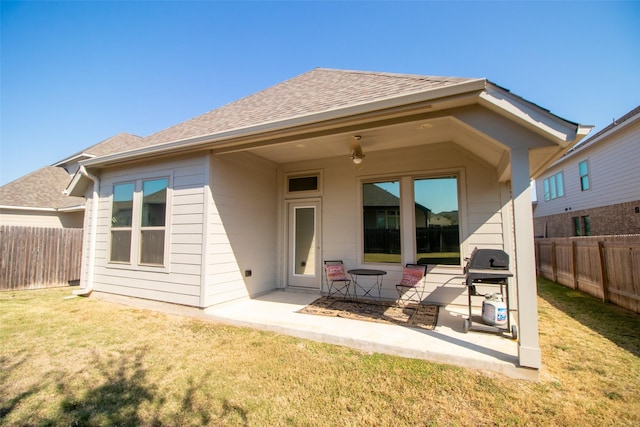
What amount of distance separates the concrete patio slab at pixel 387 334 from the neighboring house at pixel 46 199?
30.3 feet

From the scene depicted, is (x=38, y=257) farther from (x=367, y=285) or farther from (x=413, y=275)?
(x=413, y=275)

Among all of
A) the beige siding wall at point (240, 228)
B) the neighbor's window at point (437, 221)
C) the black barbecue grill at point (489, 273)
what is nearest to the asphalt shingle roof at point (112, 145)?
the beige siding wall at point (240, 228)

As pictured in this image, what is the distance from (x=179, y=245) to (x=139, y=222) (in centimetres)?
127

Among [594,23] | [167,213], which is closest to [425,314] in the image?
[167,213]

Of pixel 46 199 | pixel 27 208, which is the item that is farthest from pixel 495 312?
pixel 46 199

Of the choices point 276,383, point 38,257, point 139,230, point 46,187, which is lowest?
point 276,383

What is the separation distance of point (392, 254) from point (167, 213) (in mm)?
4384

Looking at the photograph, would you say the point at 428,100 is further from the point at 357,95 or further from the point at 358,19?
the point at 358,19

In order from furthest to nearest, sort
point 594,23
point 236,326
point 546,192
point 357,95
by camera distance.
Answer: point 546,192 < point 594,23 < point 236,326 < point 357,95

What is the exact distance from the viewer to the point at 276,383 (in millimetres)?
2699

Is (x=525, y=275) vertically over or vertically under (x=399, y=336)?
over

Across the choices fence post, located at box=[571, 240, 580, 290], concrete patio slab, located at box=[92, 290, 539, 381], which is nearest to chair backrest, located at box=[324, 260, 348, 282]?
concrete patio slab, located at box=[92, 290, 539, 381]

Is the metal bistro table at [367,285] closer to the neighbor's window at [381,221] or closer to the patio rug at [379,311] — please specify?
the patio rug at [379,311]

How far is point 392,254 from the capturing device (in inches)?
215
